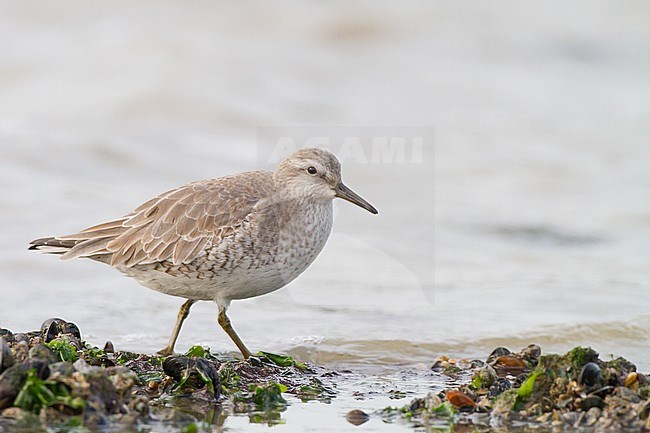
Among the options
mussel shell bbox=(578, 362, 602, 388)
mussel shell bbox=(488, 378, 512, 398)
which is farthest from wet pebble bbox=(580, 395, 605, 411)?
mussel shell bbox=(488, 378, 512, 398)

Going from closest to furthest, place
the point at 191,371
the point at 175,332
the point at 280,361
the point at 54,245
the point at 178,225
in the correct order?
the point at 191,371, the point at 280,361, the point at 178,225, the point at 175,332, the point at 54,245

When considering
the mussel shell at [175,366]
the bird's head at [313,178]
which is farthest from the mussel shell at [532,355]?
the mussel shell at [175,366]

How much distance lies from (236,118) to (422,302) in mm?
6061

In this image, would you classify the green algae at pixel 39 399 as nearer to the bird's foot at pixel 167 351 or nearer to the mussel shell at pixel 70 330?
the mussel shell at pixel 70 330

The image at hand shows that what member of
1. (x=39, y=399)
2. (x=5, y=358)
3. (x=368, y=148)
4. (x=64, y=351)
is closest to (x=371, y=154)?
(x=368, y=148)

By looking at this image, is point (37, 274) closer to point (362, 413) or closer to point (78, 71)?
point (362, 413)

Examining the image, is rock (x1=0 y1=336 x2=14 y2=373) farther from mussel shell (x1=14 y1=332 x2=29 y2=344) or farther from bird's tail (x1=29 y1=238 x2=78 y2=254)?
bird's tail (x1=29 y1=238 x2=78 y2=254)

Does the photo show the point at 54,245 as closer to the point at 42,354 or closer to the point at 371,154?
the point at 42,354

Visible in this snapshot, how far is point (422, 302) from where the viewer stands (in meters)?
9.18

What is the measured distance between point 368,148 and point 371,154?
251mm

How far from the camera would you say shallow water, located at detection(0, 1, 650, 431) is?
8.38m

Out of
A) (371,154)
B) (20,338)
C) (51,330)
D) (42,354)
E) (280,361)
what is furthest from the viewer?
(371,154)

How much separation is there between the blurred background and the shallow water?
4cm

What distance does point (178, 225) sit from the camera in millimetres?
6781
